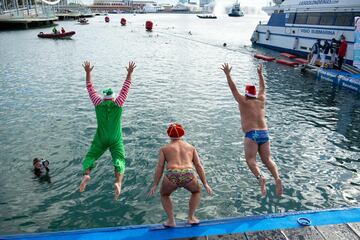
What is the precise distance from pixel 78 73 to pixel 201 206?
21642 mm

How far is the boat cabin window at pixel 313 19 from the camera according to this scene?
33072 mm

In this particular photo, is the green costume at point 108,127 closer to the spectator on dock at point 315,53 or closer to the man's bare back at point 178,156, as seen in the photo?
the man's bare back at point 178,156

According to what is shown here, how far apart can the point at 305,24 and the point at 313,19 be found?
1281 mm

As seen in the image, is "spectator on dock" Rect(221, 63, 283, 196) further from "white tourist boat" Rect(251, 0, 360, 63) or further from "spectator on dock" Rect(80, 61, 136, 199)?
"white tourist boat" Rect(251, 0, 360, 63)

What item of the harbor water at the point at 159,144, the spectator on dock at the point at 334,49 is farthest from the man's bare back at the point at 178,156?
the spectator on dock at the point at 334,49

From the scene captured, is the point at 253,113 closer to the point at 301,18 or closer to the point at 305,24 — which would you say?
the point at 305,24

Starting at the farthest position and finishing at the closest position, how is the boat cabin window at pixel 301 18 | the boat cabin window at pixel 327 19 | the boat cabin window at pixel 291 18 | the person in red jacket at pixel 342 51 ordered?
the boat cabin window at pixel 291 18 → the boat cabin window at pixel 301 18 → the boat cabin window at pixel 327 19 → the person in red jacket at pixel 342 51

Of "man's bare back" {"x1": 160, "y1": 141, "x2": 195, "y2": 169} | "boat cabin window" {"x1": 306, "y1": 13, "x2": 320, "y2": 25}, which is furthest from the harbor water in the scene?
"boat cabin window" {"x1": 306, "y1": 13, "x2": 320, "y2": 25}

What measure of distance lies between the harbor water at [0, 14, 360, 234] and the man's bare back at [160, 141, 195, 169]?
2.94 m

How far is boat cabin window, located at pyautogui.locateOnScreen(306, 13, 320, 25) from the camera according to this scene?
33072mm

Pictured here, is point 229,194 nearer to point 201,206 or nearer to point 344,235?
point 201,206

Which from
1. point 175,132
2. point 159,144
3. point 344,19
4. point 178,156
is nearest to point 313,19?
point 344,19

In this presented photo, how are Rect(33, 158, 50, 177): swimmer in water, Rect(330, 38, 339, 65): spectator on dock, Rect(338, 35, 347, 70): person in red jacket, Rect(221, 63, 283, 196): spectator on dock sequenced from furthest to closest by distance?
Rect(330, 38, 339, 65): spectator on dock
Rect(338, 35, 347, 70): person in red jacket
Rect(33, 158, 50, 177): swimmer in water
Rect(221, 63, 283, 196): spectator on dock

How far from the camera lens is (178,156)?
21.8 ft
